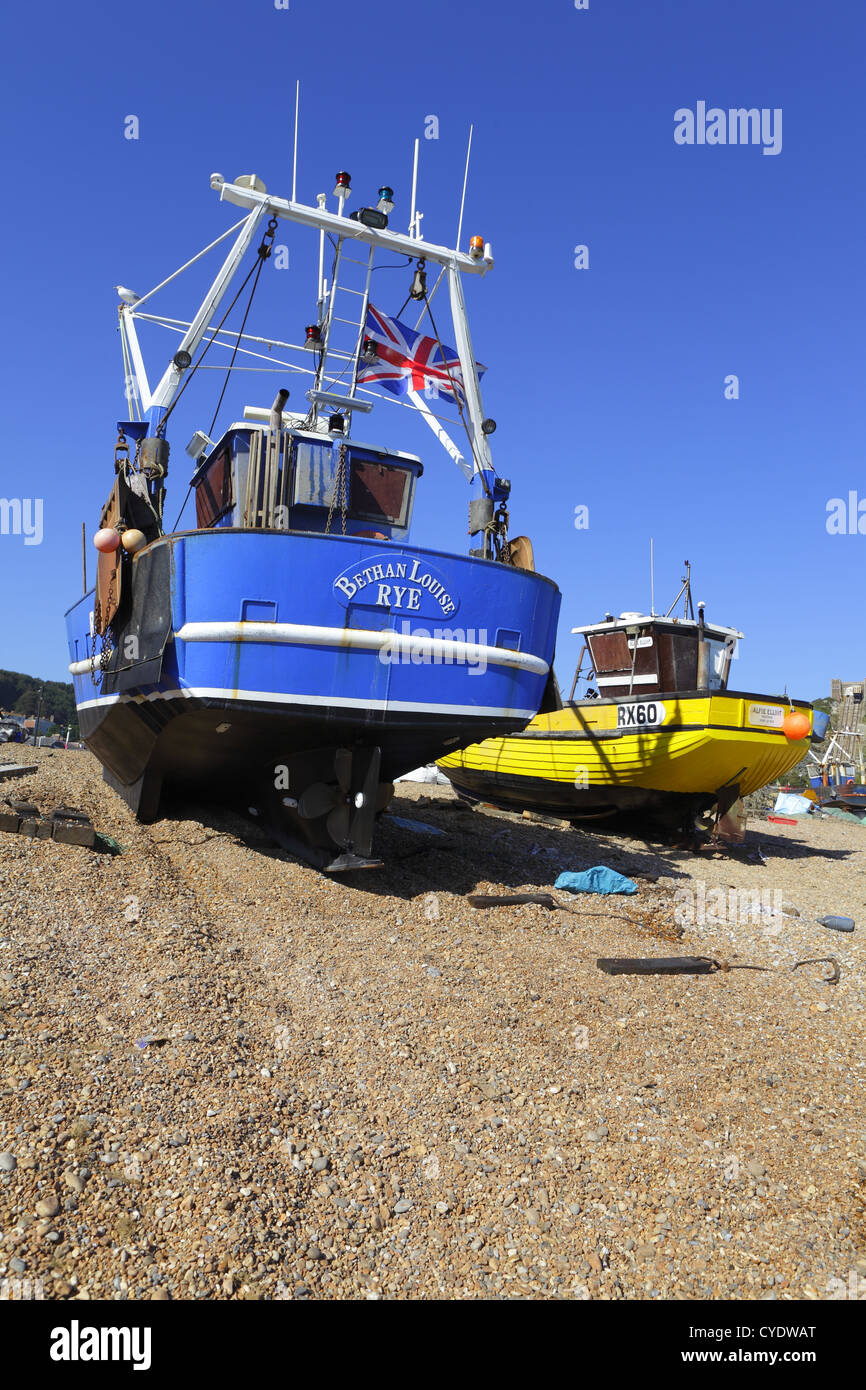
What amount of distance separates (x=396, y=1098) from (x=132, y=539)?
17.8 feet

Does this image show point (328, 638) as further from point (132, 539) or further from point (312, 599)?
point (132, 539)

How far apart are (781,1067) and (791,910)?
4299 mm

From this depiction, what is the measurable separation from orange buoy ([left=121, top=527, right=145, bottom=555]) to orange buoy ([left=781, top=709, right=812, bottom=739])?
851cm

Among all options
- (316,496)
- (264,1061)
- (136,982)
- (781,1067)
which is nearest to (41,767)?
(316,496)

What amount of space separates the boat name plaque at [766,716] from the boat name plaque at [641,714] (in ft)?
3.72

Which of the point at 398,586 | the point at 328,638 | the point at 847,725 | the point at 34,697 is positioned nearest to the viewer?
the point at 328,638

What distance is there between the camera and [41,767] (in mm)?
11812

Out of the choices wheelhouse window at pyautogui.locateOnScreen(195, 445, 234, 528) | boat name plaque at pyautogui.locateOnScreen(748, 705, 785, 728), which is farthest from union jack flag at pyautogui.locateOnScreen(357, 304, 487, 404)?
boat name plaque at pyautogui.locateOnScreen(748, 705, 785, 728)

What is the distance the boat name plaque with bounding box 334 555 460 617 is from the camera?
→ 6.43 meters

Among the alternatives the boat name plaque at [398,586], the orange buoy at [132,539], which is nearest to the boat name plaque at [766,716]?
the boat name plaque at [398,586]

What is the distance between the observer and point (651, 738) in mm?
11609

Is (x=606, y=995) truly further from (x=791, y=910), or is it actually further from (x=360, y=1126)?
(x=791, y=910)

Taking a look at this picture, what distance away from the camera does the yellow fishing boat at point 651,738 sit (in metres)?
11.3

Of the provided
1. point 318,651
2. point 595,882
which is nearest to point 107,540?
point 318,651
